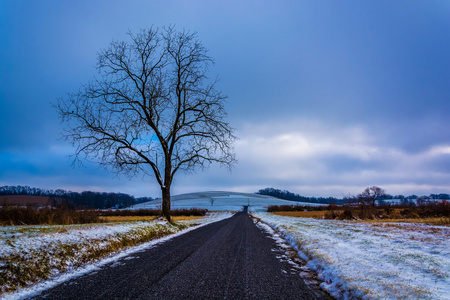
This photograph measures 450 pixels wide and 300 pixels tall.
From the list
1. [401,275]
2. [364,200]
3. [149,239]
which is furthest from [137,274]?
[364,200]

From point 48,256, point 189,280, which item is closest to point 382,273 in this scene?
point 189,280

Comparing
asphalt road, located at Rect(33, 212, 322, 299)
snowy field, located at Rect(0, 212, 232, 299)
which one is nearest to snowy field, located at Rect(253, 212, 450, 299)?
asphalt road, located at Rect(33, 212, 322, 299)

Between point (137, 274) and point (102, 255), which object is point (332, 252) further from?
point (102, 255)

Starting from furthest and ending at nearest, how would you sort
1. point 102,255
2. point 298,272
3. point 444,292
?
1. point 102,255
2. point 298,272
3. point 444,292

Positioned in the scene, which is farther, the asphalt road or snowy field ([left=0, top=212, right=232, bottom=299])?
snowy field ([left=0, top=212, right=232, bottom=299])

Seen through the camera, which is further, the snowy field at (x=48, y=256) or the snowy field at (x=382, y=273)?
the snowy field at (x=48, y=256)

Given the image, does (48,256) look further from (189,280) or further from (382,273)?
(382,273)

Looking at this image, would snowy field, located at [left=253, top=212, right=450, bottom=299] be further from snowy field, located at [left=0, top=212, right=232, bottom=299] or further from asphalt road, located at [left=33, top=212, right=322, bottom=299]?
snowy field, located at [left=0, top=212, right=232, bottom=299]

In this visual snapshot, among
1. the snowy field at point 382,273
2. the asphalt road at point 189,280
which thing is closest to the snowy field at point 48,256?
the asphalt road at point 189,280

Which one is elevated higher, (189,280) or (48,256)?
(48,256)

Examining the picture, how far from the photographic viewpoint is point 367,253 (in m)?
6.86

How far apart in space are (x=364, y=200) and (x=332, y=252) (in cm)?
2741

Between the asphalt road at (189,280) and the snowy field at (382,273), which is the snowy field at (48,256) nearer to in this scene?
the asphalt road at (189,280)

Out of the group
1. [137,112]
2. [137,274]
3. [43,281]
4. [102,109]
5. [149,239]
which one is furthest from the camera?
[137,112]
